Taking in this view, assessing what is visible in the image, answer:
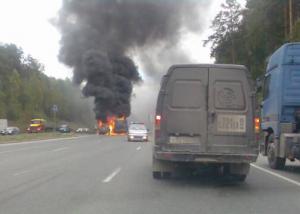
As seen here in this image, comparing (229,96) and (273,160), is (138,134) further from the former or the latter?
(229,96)

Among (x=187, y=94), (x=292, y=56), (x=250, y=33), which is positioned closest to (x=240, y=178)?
(x=187, y=94)

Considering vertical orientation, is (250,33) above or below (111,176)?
above

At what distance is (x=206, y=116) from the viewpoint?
40.8 feet

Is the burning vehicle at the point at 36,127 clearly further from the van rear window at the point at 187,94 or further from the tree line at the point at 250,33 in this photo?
the van rear window at the point at 187,94

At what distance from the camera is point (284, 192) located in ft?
38.4

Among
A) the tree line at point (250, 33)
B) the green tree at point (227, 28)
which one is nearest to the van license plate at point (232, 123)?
the tree line at point (250, 33)

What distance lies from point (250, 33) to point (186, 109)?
4946cm

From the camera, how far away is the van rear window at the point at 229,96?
12508mm

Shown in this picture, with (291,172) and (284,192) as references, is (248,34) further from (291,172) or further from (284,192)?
(284,192)

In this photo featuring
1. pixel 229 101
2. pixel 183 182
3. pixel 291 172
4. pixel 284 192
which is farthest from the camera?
pixel 291 172

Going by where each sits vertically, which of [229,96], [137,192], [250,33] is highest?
[250,33]

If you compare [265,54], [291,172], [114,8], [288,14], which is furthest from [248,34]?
[291,172]

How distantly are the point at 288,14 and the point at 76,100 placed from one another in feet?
200

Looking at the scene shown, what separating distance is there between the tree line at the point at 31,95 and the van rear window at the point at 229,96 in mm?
71164
